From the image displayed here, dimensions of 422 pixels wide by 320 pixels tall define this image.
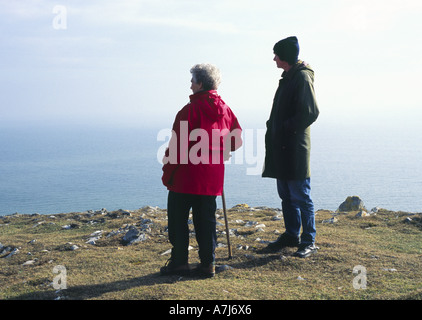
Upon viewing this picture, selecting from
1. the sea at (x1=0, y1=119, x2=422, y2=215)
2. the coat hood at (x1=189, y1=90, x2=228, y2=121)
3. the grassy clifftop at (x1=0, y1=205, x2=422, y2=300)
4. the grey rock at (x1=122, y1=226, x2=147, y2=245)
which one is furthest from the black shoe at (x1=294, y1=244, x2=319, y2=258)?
the sea at (x1=0, y1=119, x2=422, y2=215)

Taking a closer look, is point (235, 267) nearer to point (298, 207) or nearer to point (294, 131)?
point (298, 207)

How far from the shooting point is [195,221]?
5836 millimetres

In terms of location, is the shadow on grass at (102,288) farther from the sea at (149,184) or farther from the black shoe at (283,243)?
the sea at (149,184)

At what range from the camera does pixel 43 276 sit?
6.39m

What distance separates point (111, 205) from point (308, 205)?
82.7 meters

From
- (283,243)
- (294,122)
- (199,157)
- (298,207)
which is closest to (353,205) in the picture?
(283,243)

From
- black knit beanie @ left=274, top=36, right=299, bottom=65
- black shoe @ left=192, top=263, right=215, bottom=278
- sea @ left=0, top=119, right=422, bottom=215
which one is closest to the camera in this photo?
black shoe @ left=192, top=263, right=215, bottom=278

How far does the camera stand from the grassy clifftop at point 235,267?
5309 millimetres

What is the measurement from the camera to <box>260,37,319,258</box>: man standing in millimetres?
6465

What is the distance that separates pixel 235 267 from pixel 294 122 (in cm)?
262

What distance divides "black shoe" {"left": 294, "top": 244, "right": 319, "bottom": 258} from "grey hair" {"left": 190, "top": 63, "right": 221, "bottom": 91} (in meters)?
3.32

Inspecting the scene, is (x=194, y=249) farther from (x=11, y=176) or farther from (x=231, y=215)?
(x=11, y=176)

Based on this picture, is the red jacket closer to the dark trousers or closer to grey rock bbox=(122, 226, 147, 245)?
the dark trousers
